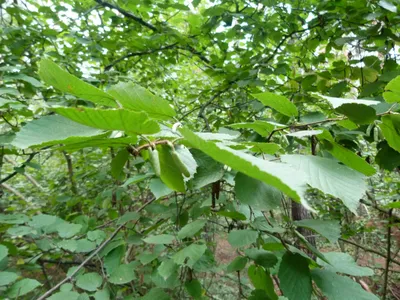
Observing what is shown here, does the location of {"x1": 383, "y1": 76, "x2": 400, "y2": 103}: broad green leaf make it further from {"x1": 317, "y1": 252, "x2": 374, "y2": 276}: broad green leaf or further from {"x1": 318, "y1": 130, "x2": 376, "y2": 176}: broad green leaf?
{"x1": 317, "y1": 252, "x2": 374, "y2": 276}: broad green leaf

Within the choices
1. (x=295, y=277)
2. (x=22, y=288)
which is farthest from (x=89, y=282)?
(x=295, y=277)

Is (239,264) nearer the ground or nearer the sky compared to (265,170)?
nearer the ground

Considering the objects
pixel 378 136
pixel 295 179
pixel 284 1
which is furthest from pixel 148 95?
pixel 284 1

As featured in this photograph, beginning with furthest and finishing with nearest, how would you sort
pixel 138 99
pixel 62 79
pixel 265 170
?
pixel 138 99, pixel 62 79, pixel 265 170

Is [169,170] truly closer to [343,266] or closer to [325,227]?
[325,227]

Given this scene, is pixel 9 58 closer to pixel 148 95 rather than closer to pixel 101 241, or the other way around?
pixel 101 241

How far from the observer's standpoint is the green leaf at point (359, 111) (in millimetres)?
642

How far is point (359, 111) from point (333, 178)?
0.19 meters

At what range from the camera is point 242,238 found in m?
1.09

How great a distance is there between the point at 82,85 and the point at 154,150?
0.48ft

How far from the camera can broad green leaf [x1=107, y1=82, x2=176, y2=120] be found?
51 centimetres

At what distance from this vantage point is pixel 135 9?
2.60m

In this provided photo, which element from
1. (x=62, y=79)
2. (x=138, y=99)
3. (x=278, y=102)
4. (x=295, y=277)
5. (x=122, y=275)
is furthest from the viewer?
(x=122, y=275)

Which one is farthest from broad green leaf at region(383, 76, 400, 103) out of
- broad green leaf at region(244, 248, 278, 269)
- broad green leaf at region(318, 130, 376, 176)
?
broad green leaf at region(244, 248, 278, 269)
